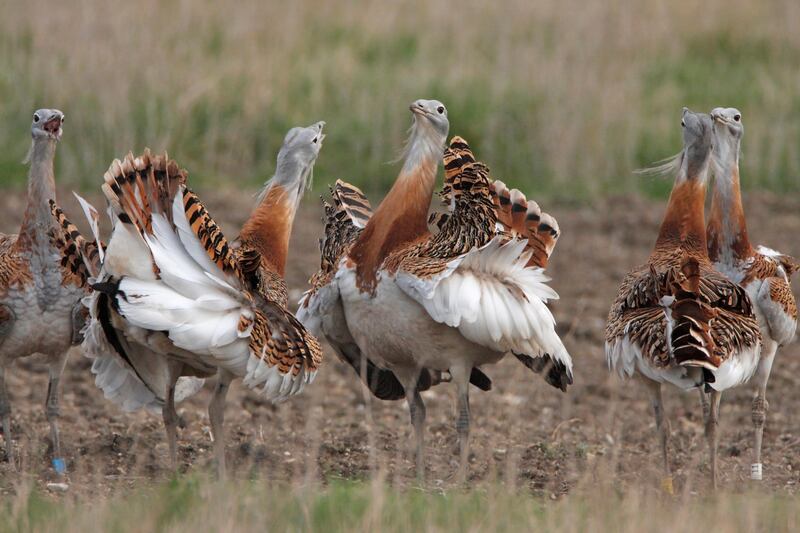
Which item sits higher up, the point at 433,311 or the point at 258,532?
the point at 433,311

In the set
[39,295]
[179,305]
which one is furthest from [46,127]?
[179,305]

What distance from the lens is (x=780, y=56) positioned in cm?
1355

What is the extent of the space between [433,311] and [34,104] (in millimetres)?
A: 6727

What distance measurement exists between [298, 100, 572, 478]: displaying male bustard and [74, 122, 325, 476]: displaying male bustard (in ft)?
0.96

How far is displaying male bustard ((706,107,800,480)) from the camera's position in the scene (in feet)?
19.7

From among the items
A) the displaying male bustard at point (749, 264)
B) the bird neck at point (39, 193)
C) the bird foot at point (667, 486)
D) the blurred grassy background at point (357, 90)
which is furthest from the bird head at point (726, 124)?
the blurred grassy background at point (357, 90)

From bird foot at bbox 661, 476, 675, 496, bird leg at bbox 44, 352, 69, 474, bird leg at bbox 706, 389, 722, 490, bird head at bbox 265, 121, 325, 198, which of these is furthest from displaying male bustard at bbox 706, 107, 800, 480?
bird leg at bbox 44, 352, 69, 474

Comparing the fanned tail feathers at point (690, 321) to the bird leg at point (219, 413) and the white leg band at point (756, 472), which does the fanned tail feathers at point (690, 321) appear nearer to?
the white leg band at point (756, 472)

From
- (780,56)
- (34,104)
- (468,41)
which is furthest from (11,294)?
(780,56)

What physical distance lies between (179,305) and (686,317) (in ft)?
6.48

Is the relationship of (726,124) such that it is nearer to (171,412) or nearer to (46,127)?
(171,412)

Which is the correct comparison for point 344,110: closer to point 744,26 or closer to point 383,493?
point 744,26

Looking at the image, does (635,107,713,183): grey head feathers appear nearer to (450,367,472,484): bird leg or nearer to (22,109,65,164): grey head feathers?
(450,367,472,484): bird leg

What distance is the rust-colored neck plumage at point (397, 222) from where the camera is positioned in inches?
217
